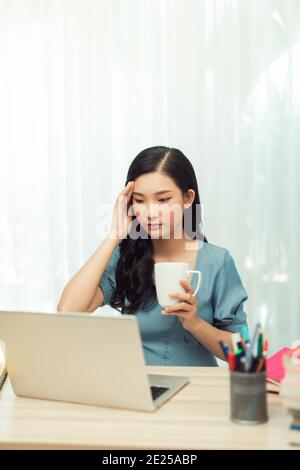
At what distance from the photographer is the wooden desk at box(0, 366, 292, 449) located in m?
0.84

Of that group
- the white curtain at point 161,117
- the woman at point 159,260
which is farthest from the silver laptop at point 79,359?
the white curtain at point 161,117

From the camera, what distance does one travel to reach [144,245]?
5.50ft

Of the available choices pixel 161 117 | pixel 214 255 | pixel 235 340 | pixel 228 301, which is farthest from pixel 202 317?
pixel 161 117

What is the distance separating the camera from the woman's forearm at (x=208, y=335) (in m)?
1.35

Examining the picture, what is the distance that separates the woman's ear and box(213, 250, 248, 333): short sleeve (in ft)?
0.64

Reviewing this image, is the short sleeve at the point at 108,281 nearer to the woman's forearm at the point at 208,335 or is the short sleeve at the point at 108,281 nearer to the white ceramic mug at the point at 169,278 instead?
the woman's forearm at the point at 208,335

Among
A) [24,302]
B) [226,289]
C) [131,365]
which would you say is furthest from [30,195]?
[131,365]

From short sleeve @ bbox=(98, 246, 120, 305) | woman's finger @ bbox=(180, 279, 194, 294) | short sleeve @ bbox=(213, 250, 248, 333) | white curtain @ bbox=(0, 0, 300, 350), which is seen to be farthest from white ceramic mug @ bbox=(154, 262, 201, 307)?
white curtain @ bbox=(0, 0, 300, 350)

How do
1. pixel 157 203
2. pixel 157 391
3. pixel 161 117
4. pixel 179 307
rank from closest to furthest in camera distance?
pixel 157 391, pixel 179 307, pixel 157 203, pixel 161 117

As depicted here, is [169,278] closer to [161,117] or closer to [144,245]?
[144,245]

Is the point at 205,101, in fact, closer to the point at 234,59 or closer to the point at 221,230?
the point at 234,59

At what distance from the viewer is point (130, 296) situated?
63.1 inches

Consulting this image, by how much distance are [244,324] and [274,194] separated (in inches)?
45.1

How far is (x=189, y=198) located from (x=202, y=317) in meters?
0.34
